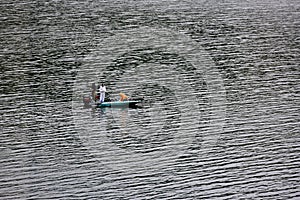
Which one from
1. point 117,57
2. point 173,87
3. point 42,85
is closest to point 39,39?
point 117,57

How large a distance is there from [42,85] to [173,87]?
1434cm

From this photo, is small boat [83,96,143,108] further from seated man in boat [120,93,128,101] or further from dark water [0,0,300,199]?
dark water [0,0,300,199]

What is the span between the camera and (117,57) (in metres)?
76.2

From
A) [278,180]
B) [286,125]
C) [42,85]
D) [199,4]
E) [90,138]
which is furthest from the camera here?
[199,4]

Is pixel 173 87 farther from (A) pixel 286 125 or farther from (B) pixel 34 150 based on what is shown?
(B) pixel 34 150

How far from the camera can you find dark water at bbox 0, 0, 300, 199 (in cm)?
3944

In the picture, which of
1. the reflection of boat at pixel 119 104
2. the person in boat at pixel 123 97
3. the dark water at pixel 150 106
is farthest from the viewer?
the person in boat at pixel 123 97

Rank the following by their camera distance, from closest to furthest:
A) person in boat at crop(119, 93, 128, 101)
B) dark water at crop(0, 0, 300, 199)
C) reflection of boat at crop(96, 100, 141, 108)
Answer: dark water at crop(0, 0, 300, 199)
reflection of boat at crop(96, 100, 141, 108)
person in boat at crop(119, 93, 128, 101)

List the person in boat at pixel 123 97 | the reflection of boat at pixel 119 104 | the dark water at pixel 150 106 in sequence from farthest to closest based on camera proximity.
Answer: the person in boat at pixel 123 97 < the reflection of boat at pixel 119 104 < the dark water at pixel 150 106

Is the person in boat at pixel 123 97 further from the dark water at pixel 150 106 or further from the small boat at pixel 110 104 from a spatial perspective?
the dark water at pixel 150 106

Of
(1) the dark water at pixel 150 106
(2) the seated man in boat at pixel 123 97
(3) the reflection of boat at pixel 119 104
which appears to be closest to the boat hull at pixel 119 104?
(3) the reflection of boat at pixel 119 104

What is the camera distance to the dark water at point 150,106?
39438 millimetres

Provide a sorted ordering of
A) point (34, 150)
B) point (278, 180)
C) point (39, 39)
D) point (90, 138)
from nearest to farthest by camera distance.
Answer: point (278, 180), point (34, 150), point (90, 138), point (39, 39)

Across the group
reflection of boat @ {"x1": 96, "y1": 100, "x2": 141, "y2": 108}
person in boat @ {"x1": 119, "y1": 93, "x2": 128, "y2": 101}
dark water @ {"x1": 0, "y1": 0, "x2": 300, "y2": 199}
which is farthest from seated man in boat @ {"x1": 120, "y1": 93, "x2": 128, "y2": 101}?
dark water @ {"x1": 0, "y1": 0, "x2": 300, "y2": 199}
